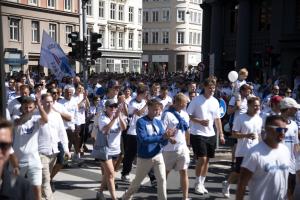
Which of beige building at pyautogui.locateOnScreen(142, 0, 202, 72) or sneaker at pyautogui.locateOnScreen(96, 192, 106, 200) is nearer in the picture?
sneaker at pyautogui.locateOnScreen(96, 192, 106, 200)

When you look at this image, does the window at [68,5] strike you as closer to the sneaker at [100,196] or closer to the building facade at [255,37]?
the building facade at [255,37]

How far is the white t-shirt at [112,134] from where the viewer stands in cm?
752

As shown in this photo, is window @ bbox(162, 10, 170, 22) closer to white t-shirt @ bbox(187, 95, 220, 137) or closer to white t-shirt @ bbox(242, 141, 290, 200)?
white t-shirt @ bbox(187, 95, 220, 137)

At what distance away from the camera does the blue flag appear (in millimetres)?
16484

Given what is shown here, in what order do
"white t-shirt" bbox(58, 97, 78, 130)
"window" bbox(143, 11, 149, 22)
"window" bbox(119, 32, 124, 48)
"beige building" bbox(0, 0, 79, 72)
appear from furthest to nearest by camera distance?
"window" bbox(143, 11, 149, 22) → "window" bbox(119, 32, 124, 48) → "beige building" bbox(0, 0, 79, 72) → "white t-shirt" bbox(58, 97, 78, 130)

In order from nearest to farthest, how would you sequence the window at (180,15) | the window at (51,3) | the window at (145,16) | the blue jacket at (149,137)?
A: the blue jacket at (149,137)
the window at (51,3)
the window at (180,15)
the window at (145,16)

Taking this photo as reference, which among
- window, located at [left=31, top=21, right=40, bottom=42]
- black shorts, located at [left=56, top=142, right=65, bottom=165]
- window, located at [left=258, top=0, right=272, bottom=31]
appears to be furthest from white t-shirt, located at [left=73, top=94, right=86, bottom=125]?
window, located at [left=31, top=21, right=40, bottom=42]

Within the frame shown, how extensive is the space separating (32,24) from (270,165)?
43.5m

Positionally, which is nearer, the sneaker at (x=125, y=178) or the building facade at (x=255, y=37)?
the sneaker at (x=125, y=178)

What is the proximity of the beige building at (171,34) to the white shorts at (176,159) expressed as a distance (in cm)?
6632

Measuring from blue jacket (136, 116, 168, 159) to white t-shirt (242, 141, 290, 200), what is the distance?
2.31m

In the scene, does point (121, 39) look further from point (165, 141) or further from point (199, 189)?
point (165, 141)

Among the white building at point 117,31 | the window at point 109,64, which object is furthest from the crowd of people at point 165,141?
the window at point 109,64

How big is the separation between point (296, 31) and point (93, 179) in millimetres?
22190
